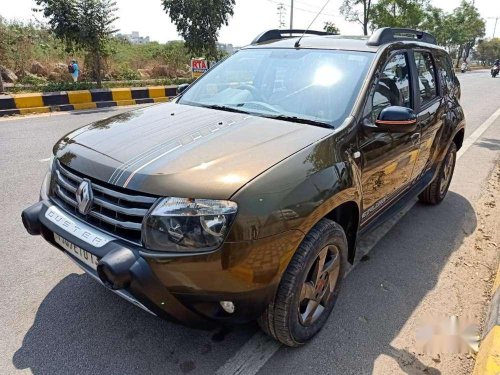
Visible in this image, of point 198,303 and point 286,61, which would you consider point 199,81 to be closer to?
point 286,61

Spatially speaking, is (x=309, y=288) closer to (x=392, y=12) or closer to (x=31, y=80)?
(x=31, y=80)

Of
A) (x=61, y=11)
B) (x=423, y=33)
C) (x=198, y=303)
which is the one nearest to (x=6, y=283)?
(x=198, y=303)

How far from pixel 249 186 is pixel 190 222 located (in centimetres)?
32

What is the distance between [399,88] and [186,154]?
1968mm

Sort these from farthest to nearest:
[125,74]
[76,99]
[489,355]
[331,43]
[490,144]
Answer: [125,74]
[76,99]
[490,144]
[331,43]
[489,355]

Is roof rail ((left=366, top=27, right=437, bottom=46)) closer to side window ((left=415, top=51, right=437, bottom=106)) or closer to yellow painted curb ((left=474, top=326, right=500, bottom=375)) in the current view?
side window ((left=415, top=51, right=437, bottom=106))

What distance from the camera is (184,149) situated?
7.15 feet

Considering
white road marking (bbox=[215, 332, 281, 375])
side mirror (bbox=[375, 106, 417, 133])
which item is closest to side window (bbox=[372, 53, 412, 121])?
side mirror (bbox=[375, 106, 417, 133])

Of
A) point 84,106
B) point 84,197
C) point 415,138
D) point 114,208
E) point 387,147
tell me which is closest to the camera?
point 114,208

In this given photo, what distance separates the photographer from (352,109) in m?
2.60

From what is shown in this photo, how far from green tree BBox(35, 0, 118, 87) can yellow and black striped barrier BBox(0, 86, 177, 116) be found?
7.74 ft

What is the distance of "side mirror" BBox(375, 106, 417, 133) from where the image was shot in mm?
2590

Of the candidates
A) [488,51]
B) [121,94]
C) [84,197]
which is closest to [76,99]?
[121,94]

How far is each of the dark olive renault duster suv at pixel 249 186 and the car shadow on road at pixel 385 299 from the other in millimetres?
153
